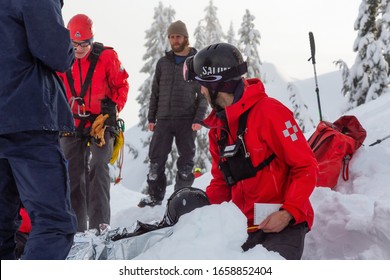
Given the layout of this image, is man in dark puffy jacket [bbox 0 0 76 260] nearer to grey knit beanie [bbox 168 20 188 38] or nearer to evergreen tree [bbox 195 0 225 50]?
grey knit beanie [bbox 168 20 188 38]

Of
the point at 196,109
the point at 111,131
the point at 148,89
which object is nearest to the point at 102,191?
the point at 111,131

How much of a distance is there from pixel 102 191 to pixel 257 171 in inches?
102

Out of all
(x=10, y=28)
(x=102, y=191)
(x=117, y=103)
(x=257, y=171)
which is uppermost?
(x=10, y=28)

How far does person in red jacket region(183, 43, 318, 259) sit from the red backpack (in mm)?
2262

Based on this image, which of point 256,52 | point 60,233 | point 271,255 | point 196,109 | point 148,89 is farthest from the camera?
point 256,52

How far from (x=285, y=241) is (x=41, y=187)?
177 centimetres

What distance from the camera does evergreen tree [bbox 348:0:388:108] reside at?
63.3 feet

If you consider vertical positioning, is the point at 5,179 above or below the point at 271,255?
above

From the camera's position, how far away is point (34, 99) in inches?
126

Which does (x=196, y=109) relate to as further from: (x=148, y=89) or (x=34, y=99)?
(x=148, y=89)

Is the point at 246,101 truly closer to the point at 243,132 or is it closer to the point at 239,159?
the point at 243,132

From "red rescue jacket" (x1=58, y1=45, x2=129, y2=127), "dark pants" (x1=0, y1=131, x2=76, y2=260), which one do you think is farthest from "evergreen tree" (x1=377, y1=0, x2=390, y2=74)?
"dark pants" (x1=0, y1=131, x2=76, y2=260)

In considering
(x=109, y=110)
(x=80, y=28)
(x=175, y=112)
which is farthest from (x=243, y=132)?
(x=175, y=112)

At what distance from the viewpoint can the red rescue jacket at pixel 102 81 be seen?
230 inches
